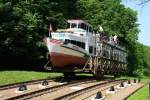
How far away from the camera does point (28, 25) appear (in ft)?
134

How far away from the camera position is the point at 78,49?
32812mm

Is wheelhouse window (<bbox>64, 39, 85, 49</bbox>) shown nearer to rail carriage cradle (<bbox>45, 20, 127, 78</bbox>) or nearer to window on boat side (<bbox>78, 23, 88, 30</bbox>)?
rail carriage cradle (<bbox>45, 20, 127, 78</bbox>)

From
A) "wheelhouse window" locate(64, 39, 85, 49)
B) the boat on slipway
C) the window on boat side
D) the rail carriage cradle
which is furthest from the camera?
the window on boat side

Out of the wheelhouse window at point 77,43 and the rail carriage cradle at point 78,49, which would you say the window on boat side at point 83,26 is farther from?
the wheelhouse window at point 77,43

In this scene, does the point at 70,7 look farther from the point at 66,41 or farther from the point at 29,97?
the point at 29,97

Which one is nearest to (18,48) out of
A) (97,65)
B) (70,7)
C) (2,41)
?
(2,41)

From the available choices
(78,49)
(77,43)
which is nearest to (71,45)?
(78,49)

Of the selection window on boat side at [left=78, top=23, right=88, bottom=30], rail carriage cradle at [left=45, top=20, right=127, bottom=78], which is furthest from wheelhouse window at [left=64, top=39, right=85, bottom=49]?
window on boat side at [left=78, top=23, right=88, bottom=30]

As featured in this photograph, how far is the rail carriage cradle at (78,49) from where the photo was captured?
31.3m

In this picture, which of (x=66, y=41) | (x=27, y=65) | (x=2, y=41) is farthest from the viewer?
(x=27, y=65)

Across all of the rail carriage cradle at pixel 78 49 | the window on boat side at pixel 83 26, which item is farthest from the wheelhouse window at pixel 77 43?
the window on boat side at pixel 83 26

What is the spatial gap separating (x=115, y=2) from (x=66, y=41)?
44.1 meters

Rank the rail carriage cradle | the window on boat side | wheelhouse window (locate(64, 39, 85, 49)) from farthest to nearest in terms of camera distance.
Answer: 1. the window on boat side
2. wheelhouse window (locate(64, 39, 85, 49))
3. the rail carriage cradle

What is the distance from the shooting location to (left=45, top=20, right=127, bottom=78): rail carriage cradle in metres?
31.3
